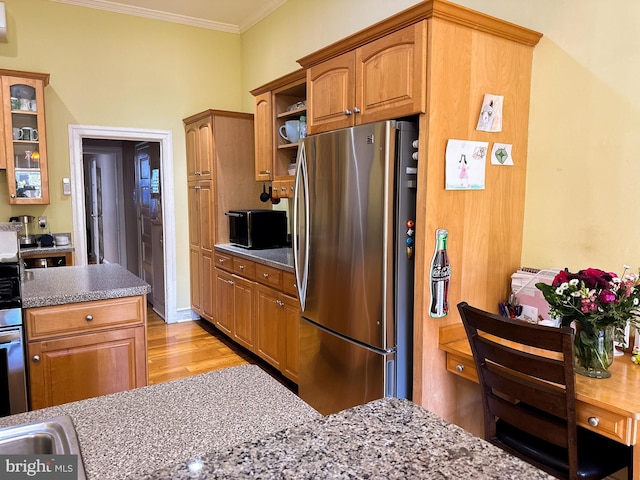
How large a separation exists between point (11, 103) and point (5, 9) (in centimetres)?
88

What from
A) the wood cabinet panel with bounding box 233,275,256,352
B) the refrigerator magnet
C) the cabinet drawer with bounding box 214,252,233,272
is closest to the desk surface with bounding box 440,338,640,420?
the refrigerator magnet

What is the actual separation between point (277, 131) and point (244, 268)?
45.0 inches

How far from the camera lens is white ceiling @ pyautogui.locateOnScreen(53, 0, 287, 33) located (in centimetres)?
444

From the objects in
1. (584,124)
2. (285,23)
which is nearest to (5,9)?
(285,23)

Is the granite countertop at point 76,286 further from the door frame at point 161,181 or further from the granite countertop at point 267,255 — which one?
the door frame at point 161,181

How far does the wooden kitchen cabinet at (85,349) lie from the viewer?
81.4 inches

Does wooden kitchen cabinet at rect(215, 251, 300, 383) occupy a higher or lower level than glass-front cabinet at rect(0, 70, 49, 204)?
lower

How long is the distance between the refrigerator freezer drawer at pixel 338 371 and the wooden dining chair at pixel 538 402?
0.60m

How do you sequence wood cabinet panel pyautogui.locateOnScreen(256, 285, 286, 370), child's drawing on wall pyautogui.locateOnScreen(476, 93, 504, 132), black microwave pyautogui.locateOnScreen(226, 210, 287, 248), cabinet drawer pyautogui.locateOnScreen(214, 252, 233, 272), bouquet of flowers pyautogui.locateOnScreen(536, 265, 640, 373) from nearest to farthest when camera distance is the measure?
bouquet of flowers pyautogui.locateOnScreen(536, 265, 640, 373) < child's drawing on wall pyautogui.locateOnScreen(476, 93, 504, 132) < wood cabinet panel pyautogui.locateOnScreen(256, 285, 286, 370) < black microwave pyautogui.locateOnScreen(226, 210, 287, 248) < cabinet drawer pyautogui.locateOnScreen(214, 252, 233, 272)

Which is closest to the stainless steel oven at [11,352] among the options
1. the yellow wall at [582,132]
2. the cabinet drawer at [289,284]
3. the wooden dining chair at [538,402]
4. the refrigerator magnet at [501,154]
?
the cabinet drawer at [289,284]

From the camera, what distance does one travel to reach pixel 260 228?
4031 millimetres

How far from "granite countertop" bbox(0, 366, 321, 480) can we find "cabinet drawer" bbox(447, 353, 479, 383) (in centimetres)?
110

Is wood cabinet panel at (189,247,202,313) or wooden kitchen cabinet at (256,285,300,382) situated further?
wood cabinet panel at (189,247,202,313)

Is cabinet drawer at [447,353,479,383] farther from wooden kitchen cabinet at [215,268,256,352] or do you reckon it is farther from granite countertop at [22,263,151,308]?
wooden kitchen cabinet at [215,268,256,352]
